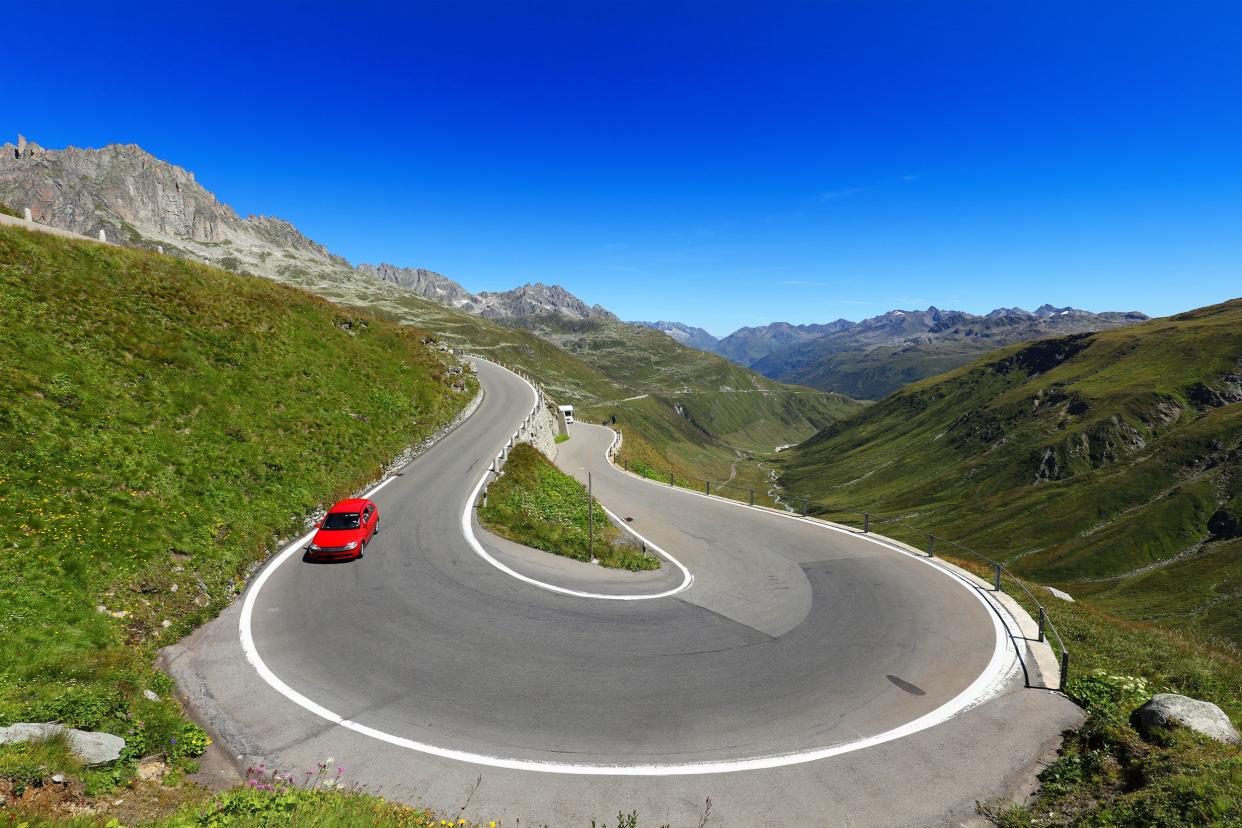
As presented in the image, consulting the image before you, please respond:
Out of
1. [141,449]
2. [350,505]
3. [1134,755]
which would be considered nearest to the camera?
[1134,755]

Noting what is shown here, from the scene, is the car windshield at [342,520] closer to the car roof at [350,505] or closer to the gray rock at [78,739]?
the car roof at [350,505]

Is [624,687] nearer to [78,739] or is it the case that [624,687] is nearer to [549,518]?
[78,739]

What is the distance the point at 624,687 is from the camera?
13.1 m

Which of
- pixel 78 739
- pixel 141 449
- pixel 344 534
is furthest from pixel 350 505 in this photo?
pixel 78 739

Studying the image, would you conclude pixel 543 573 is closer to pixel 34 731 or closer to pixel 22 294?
pixel 34 731

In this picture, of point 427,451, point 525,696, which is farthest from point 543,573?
point 427,451

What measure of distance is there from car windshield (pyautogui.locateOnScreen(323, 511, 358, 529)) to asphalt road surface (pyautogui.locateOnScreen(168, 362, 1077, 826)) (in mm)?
1561

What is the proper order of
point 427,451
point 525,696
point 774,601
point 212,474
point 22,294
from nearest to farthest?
point 525,696, point 774,601, point 212,474, point 22,294, point 427,451

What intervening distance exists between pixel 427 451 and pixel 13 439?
2188 centimetres

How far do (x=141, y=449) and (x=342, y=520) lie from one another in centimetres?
792

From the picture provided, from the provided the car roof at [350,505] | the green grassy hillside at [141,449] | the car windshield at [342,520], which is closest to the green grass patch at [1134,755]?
the green grassy hillside at [141,449]

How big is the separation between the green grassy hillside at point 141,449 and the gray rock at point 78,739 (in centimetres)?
39

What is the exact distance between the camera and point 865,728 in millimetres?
11891

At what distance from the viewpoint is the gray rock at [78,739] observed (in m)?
8.19
